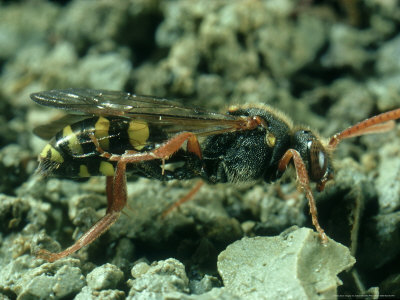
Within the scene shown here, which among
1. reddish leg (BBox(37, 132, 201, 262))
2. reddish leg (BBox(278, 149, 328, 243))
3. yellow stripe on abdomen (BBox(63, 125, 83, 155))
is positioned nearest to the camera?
reddish leg (BBox(278, 149, 328, 243))

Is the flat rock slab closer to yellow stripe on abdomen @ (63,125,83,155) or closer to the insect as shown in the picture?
the insect

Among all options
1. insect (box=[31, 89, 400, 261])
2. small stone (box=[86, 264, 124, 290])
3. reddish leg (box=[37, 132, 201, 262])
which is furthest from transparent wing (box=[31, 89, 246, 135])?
small stone (box=[86, 264, 124, 290])

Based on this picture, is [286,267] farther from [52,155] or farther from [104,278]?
[52,155]

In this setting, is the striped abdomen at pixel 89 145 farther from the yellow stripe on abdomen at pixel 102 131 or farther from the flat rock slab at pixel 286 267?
the flat rock slab at pixel 286 267

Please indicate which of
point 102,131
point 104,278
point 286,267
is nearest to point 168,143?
point 102,131

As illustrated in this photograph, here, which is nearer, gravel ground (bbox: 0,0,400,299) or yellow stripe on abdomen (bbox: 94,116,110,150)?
gravel ground (bbox: 0,0,400,299)

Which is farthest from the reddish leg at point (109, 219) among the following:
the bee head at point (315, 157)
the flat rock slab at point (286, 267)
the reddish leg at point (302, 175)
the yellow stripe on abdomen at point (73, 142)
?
the bee head at point (315, 157)

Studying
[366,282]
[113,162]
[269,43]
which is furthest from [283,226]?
[269,43]
